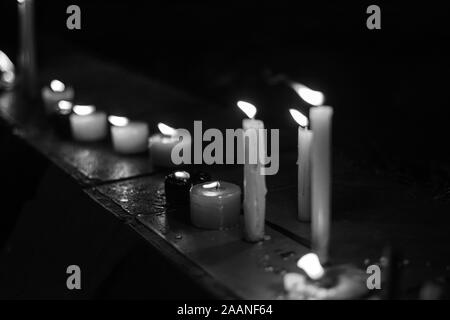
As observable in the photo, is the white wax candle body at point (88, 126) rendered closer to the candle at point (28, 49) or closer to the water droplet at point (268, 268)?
the candle at point (28, 49)

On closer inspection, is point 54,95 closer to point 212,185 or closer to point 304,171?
point 212,185

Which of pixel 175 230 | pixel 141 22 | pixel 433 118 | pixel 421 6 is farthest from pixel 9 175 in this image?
pixel 141 22

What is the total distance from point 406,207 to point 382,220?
0.15m

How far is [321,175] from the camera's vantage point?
1491mm

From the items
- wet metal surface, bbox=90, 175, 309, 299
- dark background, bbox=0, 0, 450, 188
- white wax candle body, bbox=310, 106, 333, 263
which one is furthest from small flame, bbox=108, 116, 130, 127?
white wax candle body, bbox=310, 106, 333, 263

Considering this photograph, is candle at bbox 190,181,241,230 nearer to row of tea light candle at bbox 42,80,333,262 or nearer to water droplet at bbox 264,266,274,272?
row of tea light candle at bbox 42,80,333,262

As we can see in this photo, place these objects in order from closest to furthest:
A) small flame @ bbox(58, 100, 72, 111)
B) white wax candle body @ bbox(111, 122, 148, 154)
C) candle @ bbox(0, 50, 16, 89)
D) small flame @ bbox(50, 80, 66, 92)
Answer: white wax candle body @ bbox(111, 122, 148, 154)
small flame @ bbox(58, 100, 72, 111)
small flame @ bbox(50, 80, 66, 92)
candle @ bbox(0, 50, 16, 89)

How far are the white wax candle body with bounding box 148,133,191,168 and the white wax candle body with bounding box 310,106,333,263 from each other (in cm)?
97

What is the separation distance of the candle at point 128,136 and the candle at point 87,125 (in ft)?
0.76

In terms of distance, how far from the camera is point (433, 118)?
402cm

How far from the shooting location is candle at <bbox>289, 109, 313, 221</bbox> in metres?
1.80

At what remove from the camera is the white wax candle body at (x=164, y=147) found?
2414 millimetres

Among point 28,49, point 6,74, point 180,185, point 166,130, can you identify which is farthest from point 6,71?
point 180,185

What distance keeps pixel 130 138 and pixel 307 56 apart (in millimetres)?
3150
